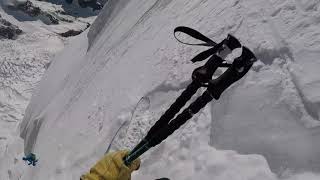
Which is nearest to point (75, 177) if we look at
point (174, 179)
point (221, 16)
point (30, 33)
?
point (174, 179)

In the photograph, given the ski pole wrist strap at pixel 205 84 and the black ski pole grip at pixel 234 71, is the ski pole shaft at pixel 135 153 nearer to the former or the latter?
the ski pole wrist strap at pixel 205 84

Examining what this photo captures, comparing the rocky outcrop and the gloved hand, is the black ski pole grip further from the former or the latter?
the rocky outcrop

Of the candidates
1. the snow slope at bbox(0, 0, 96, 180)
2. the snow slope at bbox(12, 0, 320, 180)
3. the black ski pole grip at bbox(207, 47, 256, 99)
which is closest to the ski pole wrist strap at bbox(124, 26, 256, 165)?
the black ski pole grip at bbox(207, 47, 256, 99)

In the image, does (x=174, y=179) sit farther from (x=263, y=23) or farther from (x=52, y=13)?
(x=52, y=13)

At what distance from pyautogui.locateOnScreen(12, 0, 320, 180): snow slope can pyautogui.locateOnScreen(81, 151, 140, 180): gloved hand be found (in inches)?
23.8

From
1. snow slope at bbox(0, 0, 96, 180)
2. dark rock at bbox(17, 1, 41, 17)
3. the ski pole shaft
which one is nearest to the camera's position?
the ski pole shaft

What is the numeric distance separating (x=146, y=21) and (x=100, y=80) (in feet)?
5.47

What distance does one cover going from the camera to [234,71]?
3045 millimetres

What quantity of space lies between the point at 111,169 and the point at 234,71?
1.13m

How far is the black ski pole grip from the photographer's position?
298cm

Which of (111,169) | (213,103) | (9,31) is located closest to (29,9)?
(9,31)

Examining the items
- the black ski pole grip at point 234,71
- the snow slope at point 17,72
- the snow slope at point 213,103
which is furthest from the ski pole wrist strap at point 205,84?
the snow slope at point 17,72

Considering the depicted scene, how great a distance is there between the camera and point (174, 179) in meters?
3.86

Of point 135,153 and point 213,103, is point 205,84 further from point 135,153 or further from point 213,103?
point 213,103
